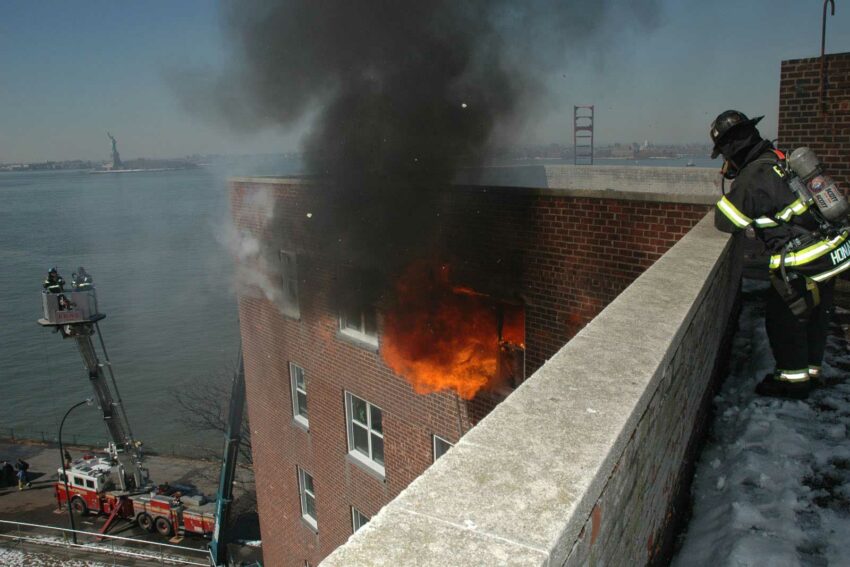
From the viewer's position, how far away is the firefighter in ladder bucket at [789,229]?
11.7ft

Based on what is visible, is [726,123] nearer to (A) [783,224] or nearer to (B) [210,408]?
(A) [783,224]

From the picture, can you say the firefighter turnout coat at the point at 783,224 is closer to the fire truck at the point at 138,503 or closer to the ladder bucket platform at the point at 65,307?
the ladder bucket platform at the point at 65,307

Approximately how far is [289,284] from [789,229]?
8152 millimetres

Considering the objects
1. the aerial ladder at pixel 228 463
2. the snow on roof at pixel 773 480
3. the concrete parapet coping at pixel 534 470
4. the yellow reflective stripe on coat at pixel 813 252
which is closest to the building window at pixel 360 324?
the snow on roof at pixel 773 480

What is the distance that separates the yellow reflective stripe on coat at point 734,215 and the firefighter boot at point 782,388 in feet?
3.49

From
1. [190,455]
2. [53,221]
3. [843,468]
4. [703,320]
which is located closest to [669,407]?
[703,320]

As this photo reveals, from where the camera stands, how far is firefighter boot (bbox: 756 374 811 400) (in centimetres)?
382

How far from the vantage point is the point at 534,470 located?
4.66ft

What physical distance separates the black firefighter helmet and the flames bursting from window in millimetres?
3156

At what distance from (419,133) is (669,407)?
7137mm

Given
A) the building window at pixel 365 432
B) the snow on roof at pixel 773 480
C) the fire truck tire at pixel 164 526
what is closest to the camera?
the snow on roof at pixel 773 480

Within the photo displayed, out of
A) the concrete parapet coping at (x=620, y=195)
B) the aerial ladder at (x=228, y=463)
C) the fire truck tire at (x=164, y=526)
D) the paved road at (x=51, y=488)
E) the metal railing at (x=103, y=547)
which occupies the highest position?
the concrete parapet coping at (x=620, y=195)

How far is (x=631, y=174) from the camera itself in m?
11.5

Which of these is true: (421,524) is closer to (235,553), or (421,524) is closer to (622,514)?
(622,514)
